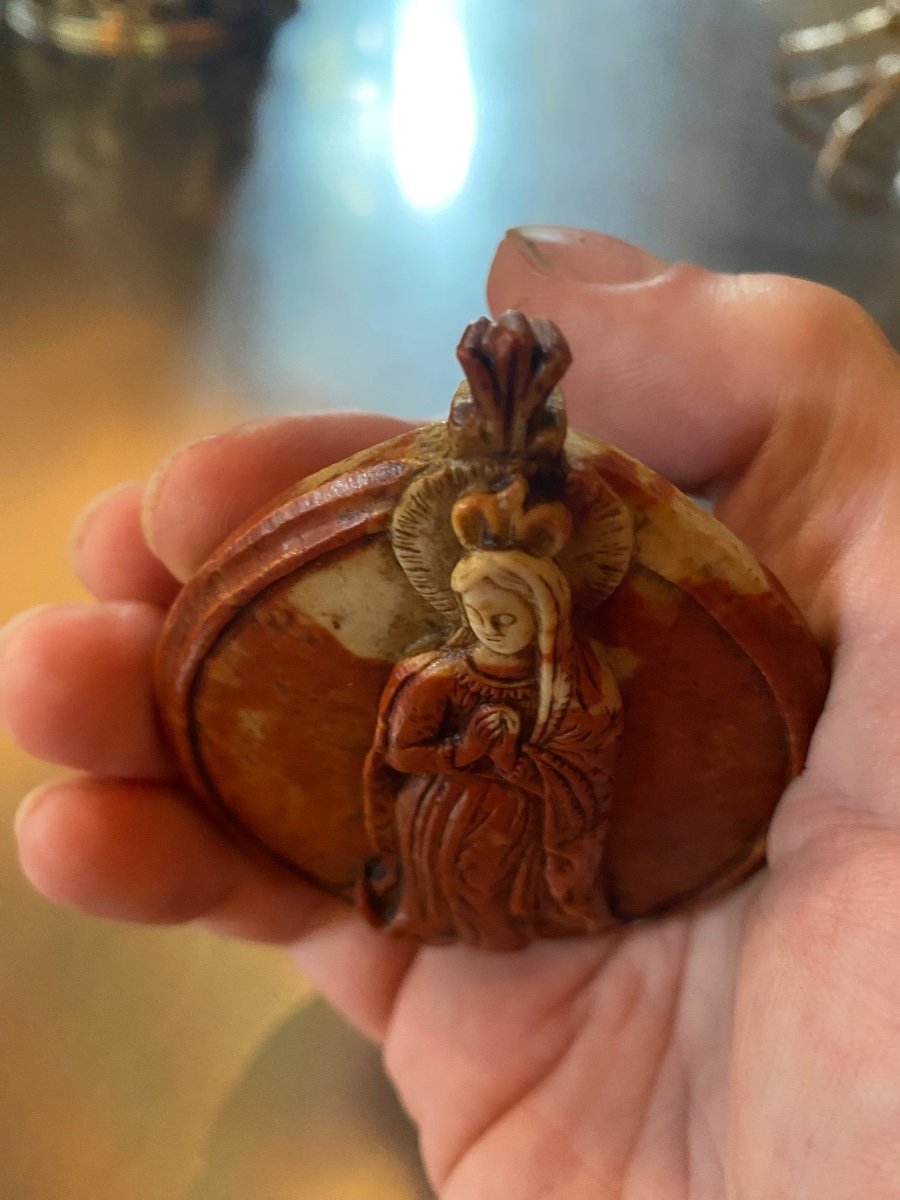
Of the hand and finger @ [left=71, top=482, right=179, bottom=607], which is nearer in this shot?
the hand

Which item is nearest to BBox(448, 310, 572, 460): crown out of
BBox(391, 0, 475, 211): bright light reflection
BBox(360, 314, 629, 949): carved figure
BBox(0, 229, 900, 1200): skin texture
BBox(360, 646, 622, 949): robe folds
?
BBox(360, 314, 629, 949): carved figure

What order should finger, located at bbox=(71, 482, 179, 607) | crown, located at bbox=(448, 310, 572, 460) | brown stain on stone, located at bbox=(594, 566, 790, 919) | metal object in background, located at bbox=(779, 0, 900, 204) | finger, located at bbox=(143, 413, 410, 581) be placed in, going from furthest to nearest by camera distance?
metal object in background, located at bbox=(779, 0, 900, 204)
finger, located at bbox=(71, 482, 179, 607)
finger, located at bbox=(143, 413, 410, 581)
brown stain on stone, located at bbox=(594, 566, 790, 919)
crown, located at bbox=(448, 310, 572, 460)

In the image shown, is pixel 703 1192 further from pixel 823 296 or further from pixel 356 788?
pixel 823 296

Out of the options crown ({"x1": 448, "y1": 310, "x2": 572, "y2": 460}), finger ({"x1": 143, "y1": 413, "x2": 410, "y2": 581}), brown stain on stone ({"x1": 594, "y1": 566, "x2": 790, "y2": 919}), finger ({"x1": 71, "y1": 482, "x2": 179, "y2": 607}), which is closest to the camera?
crown ({"x1": 448, "y1": 310, "x2": 572, "y2": 460})

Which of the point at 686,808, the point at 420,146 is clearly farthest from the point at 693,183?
the point at 686,808

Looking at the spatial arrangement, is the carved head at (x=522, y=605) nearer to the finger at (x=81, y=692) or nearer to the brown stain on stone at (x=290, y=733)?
the brown stain on stone at (x=290, y=733)

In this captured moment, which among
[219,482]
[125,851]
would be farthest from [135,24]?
[125,851]

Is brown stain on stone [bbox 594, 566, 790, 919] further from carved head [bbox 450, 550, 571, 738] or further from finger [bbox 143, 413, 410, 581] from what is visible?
finger [bbox 143, 413, 410, 581]
